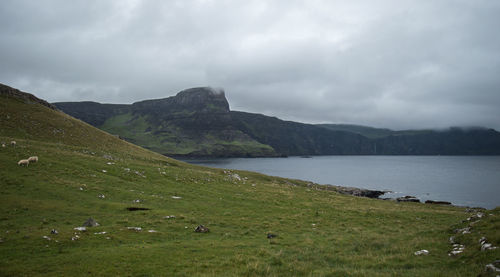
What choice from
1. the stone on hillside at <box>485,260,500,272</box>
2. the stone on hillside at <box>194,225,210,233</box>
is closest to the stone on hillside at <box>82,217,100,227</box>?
the stone on hillside at <box>194,225,210,233</box>

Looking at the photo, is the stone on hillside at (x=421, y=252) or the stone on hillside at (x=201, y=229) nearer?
the stone on hillside at (x=421, y=252)

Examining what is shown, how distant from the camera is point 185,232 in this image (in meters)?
19.9

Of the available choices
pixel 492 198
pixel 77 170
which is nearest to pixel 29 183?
pixel 77 170

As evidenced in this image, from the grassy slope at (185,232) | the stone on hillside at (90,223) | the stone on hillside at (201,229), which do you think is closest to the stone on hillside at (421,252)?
the grassy slope at (185,232)

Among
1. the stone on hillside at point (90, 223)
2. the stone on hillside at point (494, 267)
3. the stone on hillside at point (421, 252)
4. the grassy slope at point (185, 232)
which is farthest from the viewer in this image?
the stone on hillside at point (90, 223)

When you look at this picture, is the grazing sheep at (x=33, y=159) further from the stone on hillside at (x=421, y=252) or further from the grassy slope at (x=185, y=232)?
the stone on hillside at (x=421, y=252)

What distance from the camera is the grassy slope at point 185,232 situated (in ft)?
42.1

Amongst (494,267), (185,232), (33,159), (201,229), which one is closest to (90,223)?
(185,232)

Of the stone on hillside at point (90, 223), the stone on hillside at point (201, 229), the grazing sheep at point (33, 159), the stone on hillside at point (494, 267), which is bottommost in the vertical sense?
the stone on hillside at point (201, 229)

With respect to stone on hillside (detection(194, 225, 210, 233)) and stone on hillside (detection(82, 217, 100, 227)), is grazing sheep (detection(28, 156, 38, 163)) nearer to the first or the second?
stone on hillside (detection(82, 217, 100, 227))

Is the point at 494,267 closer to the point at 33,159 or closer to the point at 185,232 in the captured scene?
the point at 185,232

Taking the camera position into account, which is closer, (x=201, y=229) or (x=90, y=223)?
(x=90, y=223)

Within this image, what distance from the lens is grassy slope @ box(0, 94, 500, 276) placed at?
12.8 meters

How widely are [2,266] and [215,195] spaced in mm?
25307
